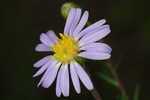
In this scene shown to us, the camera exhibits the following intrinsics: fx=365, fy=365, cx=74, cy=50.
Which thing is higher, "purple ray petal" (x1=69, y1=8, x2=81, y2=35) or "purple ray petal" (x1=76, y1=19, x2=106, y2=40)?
"purple ray petal" (x1=69, y1=8, x2=81, y2=35)

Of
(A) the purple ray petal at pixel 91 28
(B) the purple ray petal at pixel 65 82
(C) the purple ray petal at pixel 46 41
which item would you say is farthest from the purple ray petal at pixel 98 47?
(C) the purple ray petal at pixel 46 41

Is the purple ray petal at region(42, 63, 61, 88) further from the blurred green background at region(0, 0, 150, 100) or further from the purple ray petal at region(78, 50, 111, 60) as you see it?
the blurred green background at region(0, 0, 150, 100)

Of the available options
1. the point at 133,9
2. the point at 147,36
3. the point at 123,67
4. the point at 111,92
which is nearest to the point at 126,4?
the point at 133,9

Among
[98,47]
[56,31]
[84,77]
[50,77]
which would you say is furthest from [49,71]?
[56,31]

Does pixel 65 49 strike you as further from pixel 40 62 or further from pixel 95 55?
pixel 95 55

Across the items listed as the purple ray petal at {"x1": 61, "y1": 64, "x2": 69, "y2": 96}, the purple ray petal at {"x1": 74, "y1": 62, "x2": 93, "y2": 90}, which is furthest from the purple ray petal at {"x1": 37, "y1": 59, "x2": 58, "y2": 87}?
the purple ray petal at {"x1": 74, "y1": 62, "x2": 93, "y2": 90}

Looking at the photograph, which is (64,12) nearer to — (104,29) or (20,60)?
(104,29)

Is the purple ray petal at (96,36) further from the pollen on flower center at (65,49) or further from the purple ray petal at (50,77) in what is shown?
the purple ray petal at (50,77)
